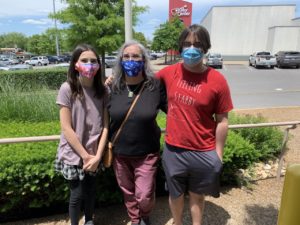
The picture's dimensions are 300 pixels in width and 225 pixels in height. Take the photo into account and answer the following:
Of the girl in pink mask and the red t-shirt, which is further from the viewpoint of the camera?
the girl in pink mask

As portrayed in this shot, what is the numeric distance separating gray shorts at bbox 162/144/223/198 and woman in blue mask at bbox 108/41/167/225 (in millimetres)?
195

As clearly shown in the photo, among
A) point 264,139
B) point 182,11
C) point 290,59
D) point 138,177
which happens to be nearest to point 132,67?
point 138,177

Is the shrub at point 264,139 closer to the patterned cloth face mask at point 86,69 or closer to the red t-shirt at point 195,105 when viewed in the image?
the red t-shirt at point 195,105

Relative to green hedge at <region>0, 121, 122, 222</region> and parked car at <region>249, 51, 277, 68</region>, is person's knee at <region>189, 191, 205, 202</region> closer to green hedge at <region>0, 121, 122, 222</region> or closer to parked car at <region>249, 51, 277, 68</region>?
green hedge at <region>0, 121, 122, 222</region>

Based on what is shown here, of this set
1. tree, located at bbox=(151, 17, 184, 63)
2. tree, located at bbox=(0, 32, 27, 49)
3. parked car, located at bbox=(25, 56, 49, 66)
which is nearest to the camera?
tree, located at bbox=(151, 17, 184, 63)

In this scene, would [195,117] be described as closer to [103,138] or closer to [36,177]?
[103,138]

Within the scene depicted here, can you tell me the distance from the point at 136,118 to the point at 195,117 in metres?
0.50

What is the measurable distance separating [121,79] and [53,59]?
157ft

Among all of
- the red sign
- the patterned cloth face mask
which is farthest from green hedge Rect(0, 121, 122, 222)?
the red sign

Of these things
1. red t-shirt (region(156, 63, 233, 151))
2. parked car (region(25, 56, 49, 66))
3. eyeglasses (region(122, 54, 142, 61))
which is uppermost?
eyeglasses (region(122, 54, 142, 61))

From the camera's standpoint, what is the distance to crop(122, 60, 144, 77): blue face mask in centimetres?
243

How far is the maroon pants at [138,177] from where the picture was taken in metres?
2.59

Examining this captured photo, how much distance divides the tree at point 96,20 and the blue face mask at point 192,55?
11.3 metres

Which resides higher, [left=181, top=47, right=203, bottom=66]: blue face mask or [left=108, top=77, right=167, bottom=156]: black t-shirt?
[left=181, top=47, right=203, bottom=66]: blue face mask
